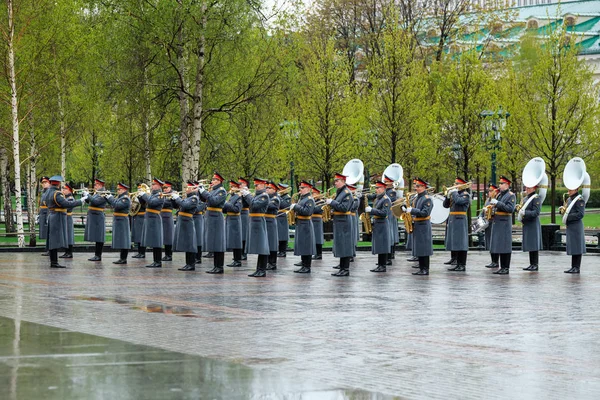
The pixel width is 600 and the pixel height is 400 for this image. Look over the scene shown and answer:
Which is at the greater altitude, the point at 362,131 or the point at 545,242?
the point at 362,131

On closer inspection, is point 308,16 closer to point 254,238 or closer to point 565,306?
point 254,238

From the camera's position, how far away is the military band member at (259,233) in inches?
768

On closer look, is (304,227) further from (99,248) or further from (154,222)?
(99,248)

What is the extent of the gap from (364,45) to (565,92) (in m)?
14.1

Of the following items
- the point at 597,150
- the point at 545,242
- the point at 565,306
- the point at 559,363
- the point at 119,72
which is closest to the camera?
the point at 559,363

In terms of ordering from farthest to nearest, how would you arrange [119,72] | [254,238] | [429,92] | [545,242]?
[429,92] < [119,72] < [545,242] < [254,238]

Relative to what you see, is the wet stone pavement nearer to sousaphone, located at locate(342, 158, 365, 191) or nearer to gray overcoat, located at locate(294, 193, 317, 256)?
gray overcoat, located at locate(294, 193, 317, 256)

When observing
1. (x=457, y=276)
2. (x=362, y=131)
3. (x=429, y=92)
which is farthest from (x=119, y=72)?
(x=457, y=276)

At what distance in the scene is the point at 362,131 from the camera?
119 ft

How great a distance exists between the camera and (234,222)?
21.4 meters

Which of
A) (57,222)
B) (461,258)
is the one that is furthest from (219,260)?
(461,258)

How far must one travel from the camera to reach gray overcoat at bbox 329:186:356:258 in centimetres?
1969

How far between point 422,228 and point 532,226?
2246mm

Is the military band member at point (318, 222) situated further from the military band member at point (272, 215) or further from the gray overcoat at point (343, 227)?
the gray overcoat at point (343, 227)
